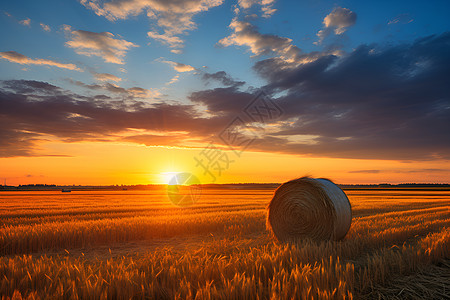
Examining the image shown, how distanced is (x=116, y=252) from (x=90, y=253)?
0.81 m

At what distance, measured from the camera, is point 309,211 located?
9484 millimetres

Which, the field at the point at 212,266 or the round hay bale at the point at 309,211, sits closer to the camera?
the field at the point at 212,266

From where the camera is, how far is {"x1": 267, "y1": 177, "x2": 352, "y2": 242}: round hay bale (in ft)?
29.6

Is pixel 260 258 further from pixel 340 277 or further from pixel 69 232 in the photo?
pixel 69 232

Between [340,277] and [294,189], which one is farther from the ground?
[294,189]

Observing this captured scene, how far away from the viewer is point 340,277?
14.4 ft

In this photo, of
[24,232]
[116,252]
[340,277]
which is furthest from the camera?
[24,232]

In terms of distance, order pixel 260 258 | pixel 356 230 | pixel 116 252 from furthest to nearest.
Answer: pixel 356 230, pixel 116 252, pixel 260 258

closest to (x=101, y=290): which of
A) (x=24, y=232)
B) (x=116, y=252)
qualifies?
(x=116, y=252)

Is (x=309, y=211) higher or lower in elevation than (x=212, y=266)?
higher

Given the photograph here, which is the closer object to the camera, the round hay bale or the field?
the field

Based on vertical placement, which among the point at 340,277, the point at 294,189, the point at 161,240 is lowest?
the point at 161,240

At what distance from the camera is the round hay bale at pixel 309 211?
9.01 meters

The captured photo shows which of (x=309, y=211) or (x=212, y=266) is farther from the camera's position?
(x=309, y=211)
